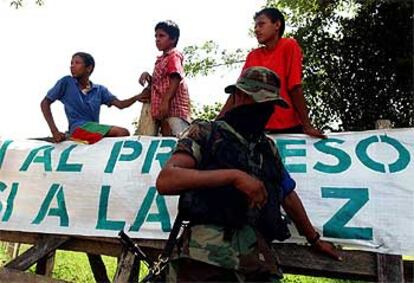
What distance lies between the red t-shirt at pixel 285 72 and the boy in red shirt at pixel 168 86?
0.71m

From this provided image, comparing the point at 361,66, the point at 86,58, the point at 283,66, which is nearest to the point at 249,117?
the point at 283,66

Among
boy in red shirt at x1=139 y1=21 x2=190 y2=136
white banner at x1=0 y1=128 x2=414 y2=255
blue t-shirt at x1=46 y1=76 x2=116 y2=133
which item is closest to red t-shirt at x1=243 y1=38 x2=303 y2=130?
white banner at x1=0 y1=128 x2=414 y2=255

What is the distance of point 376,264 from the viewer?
2.97 metres

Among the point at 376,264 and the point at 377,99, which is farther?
the point at 377,99

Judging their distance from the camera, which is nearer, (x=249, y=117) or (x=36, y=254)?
(x=249, y=117)

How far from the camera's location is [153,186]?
11.5 ft

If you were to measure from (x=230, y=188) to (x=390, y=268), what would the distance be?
1.32 meters

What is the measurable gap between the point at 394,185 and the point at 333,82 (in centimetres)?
648

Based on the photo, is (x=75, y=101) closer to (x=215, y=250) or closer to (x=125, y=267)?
(x=125, y=267)

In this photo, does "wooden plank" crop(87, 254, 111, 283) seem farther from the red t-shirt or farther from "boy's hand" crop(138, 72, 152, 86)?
the red t-shirt

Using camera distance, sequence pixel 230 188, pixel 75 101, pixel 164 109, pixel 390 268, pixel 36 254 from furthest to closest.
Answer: pixel 75 101 < pixel 164 109 < pixel 36 254 < pixel 390 268 < pixel 230 188

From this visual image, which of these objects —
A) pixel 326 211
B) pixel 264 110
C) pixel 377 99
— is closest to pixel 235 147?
pixel 264 110

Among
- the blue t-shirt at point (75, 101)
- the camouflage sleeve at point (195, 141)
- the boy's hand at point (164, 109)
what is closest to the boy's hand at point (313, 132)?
the boy's hand at point (164, 109)

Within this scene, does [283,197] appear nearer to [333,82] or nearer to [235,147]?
[235,147]
